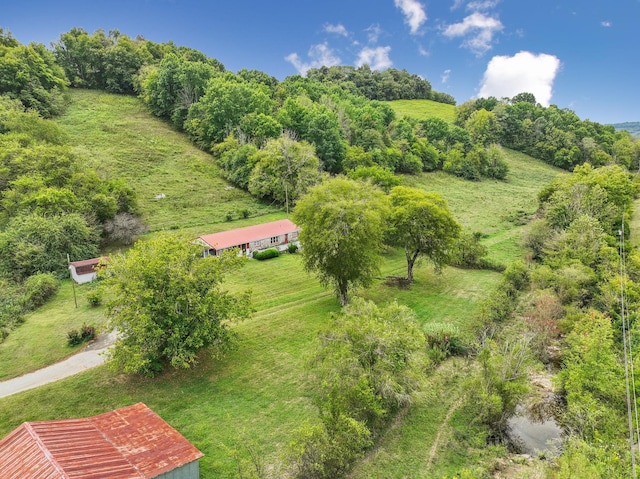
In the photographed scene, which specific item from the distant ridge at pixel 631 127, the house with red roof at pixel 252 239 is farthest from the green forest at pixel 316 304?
the distant ridge at pixel 631 127

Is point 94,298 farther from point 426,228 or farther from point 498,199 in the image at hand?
point 498,199

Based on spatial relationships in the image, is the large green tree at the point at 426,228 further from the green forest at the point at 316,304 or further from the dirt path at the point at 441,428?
the dirt path at the point at 441,428

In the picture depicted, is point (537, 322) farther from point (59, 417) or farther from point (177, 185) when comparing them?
point (177, 185)

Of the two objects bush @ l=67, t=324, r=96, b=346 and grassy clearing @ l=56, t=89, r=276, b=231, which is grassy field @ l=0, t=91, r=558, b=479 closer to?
bush @ l=67, t=324, r=96, b=346

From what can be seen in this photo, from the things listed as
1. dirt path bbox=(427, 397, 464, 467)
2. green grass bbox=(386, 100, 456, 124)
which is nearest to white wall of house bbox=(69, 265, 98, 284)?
dirt path bbox=(427, 397, 464, 467)

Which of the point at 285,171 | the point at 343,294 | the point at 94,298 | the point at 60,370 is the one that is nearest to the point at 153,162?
the point at 285,171

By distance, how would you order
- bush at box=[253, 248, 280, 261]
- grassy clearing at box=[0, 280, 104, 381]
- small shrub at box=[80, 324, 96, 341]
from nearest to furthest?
grassy clearing at box=[0, 280, 104, 381], small shrub at box=[80, 324, 96, 341], bush at box=[253, 248, 280, 261]

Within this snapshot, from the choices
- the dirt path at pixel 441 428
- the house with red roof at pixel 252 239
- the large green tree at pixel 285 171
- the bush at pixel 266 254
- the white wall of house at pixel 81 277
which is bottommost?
the dirt path at pixel 441 428

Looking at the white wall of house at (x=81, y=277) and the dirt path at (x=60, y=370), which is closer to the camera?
the dirt path at (x=60, y=370)
